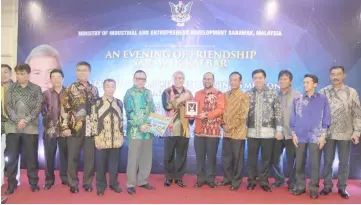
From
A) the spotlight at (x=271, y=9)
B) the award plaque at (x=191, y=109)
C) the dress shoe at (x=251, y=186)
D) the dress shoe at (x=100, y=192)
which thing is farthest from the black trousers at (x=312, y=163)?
the dress shoe at (x=100, y=192)

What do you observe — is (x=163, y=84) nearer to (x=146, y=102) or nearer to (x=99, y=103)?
(x=146, y=102)

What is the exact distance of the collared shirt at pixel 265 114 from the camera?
4.24 metres

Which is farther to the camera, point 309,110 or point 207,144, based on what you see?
point 207,144

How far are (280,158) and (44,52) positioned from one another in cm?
387

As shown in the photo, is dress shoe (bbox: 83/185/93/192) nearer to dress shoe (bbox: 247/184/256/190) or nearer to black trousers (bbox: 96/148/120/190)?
black trousers (bbox: 96/148/120/190)

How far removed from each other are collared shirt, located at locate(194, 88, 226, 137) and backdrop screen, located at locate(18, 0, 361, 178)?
88 centimetres

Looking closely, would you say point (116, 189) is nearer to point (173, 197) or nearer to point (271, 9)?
point (173, 197)

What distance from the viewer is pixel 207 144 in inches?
174

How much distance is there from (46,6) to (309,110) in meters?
4.18

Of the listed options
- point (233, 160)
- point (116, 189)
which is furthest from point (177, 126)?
point (116, 189)

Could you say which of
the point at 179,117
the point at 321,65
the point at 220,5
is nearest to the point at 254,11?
the point at 220,5

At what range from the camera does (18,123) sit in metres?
4.00

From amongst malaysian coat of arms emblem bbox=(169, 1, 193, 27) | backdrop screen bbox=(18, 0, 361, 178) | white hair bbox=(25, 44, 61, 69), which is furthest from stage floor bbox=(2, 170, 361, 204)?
malaysian coat of arms emblem bbox=(169, 1, 193, 27)

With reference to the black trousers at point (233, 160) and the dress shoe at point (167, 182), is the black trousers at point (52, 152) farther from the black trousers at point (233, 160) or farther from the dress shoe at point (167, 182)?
the black trousers at point (233, 160)
